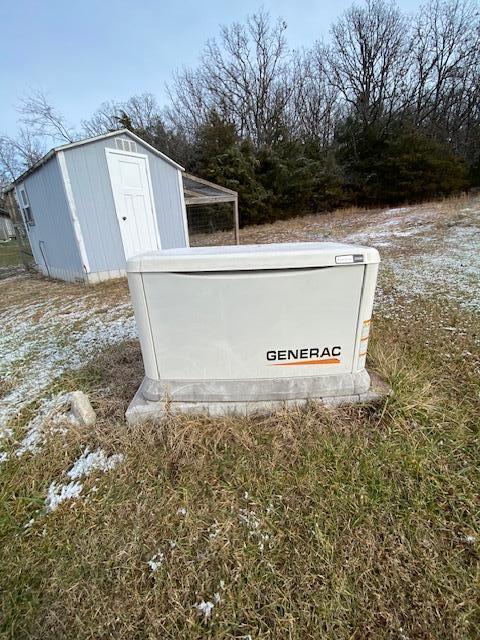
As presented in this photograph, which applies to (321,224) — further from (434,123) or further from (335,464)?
(335,464)

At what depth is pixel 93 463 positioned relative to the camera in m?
1.59

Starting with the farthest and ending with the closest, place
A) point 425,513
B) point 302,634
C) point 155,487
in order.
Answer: point 155,487, point 425,513, point 302,634

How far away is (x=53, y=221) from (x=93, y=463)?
6044 mm

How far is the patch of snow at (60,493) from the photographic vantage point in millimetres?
1431

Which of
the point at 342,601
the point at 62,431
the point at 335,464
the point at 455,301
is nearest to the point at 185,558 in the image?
the point at 342,601

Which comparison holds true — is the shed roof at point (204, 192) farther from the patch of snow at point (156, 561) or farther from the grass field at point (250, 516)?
the patch of snow at point (156, 561)

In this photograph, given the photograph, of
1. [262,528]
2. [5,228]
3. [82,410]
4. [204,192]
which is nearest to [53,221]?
[204,192]

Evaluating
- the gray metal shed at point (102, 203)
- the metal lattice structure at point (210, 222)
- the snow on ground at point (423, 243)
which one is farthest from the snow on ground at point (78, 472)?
the metal lattice structure at point (210, 222)

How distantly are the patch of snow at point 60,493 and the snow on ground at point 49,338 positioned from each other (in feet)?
2.61

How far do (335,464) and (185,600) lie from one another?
33.7 inches

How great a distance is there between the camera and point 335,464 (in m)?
1.47

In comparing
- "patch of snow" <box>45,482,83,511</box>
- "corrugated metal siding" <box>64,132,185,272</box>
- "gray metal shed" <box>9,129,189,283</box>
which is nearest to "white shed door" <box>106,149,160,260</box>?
"gray metal shed" <box>9,129,189,283</box>

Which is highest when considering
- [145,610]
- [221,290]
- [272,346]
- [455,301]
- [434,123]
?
[434,123]

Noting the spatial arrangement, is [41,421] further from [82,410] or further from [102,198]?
[102,198]
